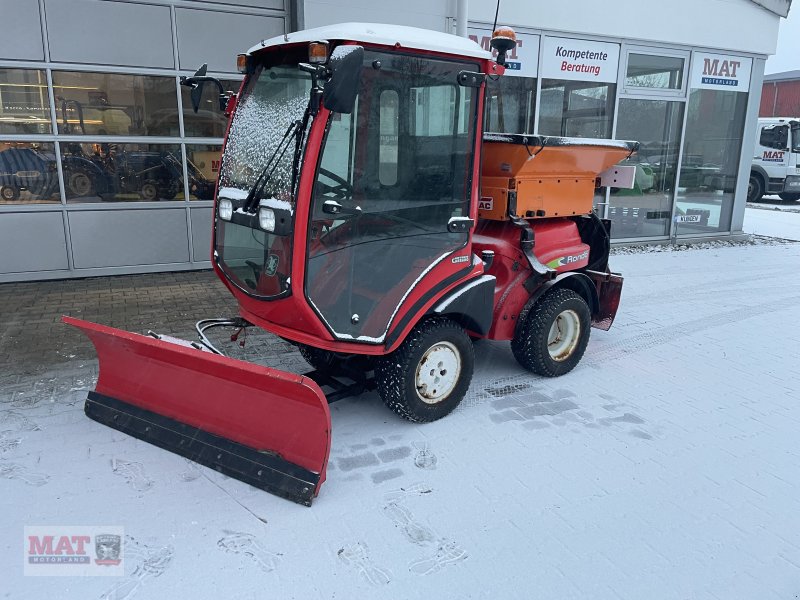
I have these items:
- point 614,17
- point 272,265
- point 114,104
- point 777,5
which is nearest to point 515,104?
point 614,17

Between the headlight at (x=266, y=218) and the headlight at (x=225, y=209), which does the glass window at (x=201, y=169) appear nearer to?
the headlight at (x=225, y=209)

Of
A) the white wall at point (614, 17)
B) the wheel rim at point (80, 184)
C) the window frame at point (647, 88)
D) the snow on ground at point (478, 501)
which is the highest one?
the white wall at point (614, 17)

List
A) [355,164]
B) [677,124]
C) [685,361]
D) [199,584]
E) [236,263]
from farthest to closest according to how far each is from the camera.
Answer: [677,124]
[685,361]
[236,263]
[355,164]
[199,584]

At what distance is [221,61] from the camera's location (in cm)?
721

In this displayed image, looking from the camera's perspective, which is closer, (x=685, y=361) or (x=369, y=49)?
(x=369, y=49)

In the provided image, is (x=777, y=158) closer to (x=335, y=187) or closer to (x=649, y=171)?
(x=649, y=171)

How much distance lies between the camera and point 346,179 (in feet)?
9.94

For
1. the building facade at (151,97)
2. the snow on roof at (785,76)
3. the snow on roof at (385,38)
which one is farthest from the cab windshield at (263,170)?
the snow on roof at (785,76)

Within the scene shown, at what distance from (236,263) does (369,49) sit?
4.56 ft

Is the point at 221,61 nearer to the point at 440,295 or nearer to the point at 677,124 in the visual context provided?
the point at 440,295

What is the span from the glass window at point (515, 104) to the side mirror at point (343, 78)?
6.24 metres

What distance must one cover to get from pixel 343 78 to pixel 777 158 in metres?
17.9

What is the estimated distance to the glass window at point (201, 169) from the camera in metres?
7.42

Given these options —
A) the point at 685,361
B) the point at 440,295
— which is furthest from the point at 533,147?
the point at 685,361
